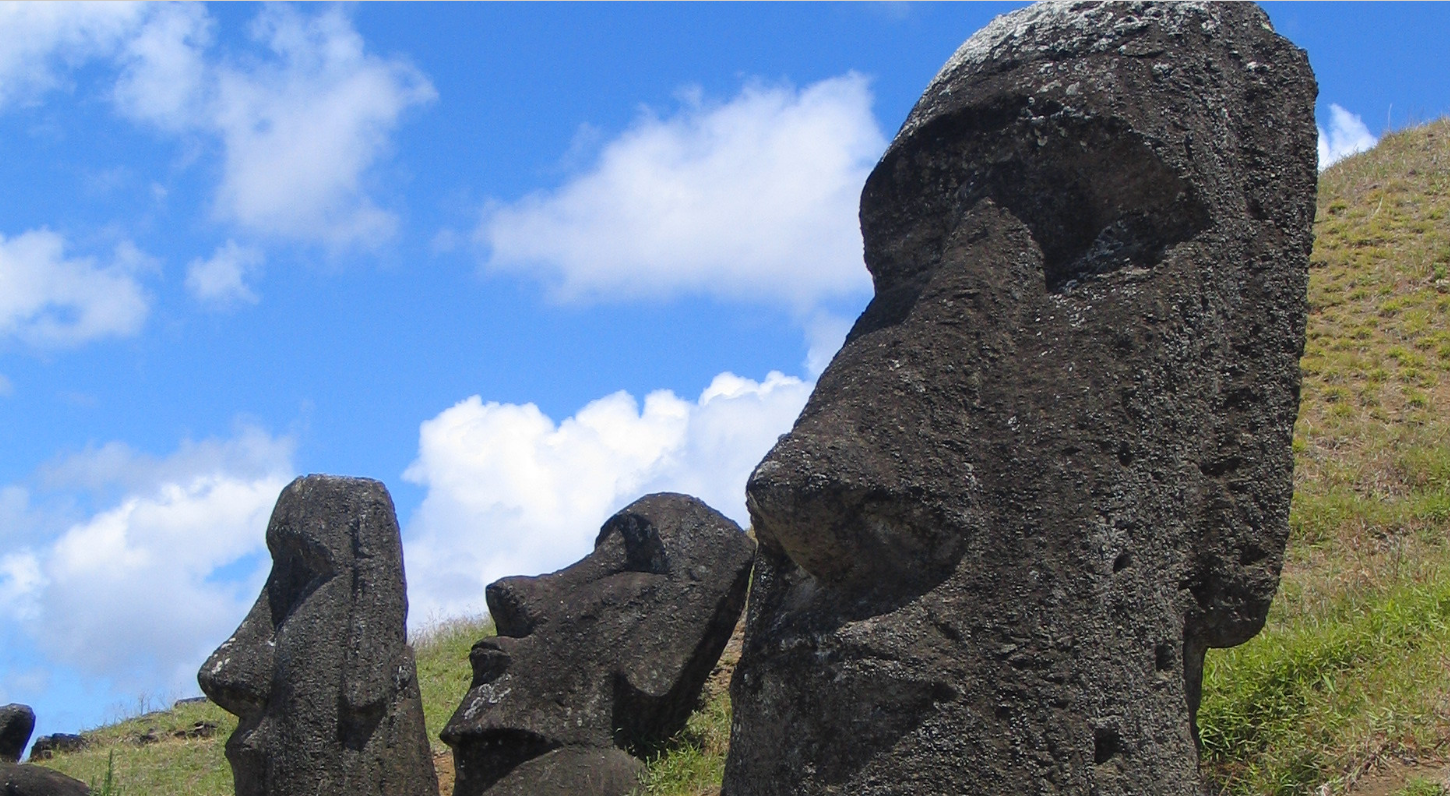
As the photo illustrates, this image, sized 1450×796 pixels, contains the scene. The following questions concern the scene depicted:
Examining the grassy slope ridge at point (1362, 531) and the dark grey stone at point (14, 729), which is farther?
the dark grey stone at point (14, 729)

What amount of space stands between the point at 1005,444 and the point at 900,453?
245 mm

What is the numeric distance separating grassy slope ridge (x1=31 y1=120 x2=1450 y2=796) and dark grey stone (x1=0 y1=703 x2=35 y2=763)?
1.10 m

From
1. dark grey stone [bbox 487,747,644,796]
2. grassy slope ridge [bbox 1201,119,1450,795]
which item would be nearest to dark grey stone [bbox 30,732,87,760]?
dark grey stone [bbox 487,747,644,796]

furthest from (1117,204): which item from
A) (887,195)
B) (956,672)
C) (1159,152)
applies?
(956,672)

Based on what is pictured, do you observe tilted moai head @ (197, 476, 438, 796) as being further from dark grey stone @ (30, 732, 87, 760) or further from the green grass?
dark grey stone @ (30, 732, 87, 760)

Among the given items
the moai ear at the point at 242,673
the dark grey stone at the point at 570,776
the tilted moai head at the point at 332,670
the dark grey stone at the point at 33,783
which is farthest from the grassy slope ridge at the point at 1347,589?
the dark grey stone at the point at 33,783

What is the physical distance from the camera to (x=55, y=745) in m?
12.9

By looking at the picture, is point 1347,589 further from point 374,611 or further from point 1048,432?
point 374,611

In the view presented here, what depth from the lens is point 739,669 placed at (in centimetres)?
342

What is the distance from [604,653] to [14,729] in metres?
4.41

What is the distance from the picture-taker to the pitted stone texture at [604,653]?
22.8ft

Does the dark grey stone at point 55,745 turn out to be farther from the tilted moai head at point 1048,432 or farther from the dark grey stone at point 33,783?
the tilted moai head at point 1048,432

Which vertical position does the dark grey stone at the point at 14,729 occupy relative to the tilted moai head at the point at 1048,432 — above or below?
above

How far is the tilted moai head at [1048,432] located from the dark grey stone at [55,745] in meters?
11.3
